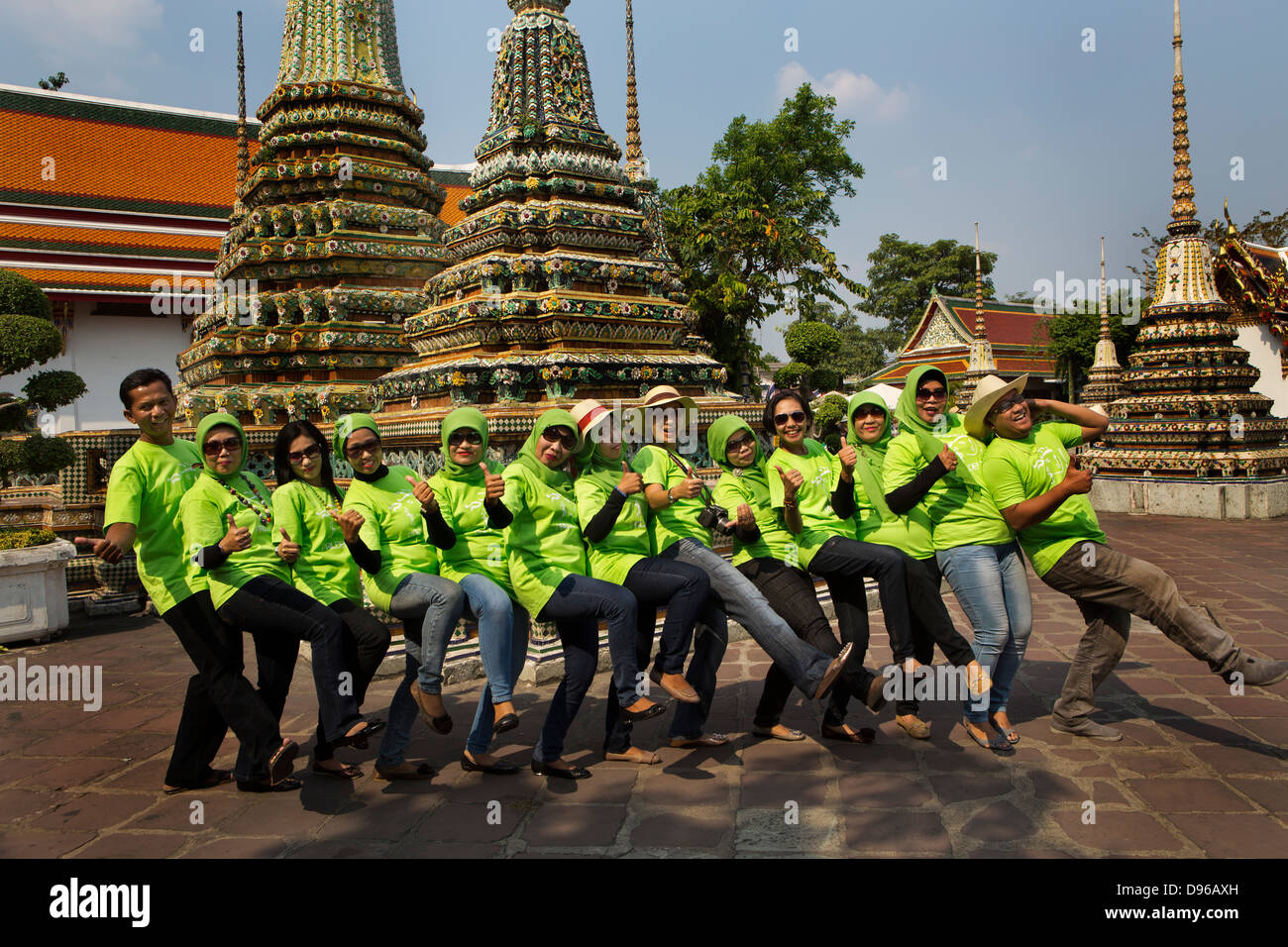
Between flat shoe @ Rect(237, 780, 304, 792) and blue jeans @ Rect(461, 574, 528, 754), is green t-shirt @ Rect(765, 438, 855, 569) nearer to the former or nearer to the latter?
blue jeans @ Rect(461, 574, 528, 754)

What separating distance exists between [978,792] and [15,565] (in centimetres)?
735

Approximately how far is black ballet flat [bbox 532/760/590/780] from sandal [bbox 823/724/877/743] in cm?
125

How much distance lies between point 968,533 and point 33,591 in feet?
23.9

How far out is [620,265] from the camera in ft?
25.5

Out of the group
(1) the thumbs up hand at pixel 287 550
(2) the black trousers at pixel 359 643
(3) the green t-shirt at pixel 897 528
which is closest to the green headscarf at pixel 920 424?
→ (3) the green t-shirt at pixel 897 528

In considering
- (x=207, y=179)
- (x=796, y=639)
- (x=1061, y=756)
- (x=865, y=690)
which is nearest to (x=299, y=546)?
(x=796, y=639)

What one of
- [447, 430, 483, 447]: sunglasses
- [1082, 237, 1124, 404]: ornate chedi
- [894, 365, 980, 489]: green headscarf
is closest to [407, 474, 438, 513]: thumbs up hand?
[447, 430, 483, 447]: sunglasses

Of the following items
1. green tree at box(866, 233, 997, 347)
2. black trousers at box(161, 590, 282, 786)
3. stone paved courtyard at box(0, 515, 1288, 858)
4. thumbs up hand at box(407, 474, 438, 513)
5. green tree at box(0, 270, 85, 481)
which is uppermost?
green tree at box(866, 233, 997, 347)

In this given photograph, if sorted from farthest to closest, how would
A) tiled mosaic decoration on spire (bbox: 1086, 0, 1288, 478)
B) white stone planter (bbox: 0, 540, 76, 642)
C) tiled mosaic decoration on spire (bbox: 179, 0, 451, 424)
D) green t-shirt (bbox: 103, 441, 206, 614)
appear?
tiled mosaic decoration on spire (bbox: 1086, 0, 1288, 478) → tiled mosaic decoration on spire (bbox: 179, 0, 451, 424) → white stone planter (bbox: 0, 540, 76, 642) → green t-shirt (bbox: 103, 441, 206, 614)

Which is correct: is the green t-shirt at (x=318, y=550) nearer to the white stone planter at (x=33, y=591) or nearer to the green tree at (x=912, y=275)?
the white stone planter at (x=33, y=591)

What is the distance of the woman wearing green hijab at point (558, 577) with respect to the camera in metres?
3.93

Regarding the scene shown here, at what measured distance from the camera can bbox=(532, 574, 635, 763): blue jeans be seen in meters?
3.91

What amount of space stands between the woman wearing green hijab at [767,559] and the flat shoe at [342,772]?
2003mm

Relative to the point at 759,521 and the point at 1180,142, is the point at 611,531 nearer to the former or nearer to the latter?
the point at 759,521
